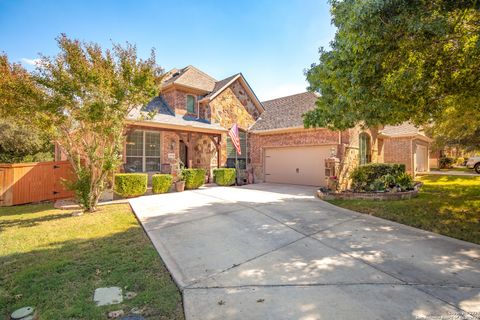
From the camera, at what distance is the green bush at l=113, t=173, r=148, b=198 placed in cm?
1000

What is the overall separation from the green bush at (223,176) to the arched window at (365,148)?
792 cm

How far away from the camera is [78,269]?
3.84 metres

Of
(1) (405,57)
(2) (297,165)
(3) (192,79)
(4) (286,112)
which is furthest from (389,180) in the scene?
(3) (192,79)

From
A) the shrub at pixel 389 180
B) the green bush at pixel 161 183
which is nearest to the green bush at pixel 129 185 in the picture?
the green bush at pixel 161 183

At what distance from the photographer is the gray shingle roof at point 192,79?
1572 cm

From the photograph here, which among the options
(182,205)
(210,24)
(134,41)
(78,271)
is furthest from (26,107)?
(210,24)

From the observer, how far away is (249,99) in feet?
61.9

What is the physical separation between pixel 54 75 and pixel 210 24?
19.3 feet

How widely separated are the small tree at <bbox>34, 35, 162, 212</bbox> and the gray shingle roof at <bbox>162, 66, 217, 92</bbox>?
7.40 meters

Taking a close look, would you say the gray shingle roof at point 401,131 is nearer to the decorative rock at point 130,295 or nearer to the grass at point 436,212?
the grass at point 436,212

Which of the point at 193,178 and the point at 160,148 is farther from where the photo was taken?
the point at 160,148

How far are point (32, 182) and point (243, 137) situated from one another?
12.3 meters

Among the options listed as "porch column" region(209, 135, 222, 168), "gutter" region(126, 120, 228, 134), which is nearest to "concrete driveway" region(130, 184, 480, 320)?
"gutter" region(126, 120, 228, 134)

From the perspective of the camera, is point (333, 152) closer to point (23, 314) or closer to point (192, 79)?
point (192, 79)
